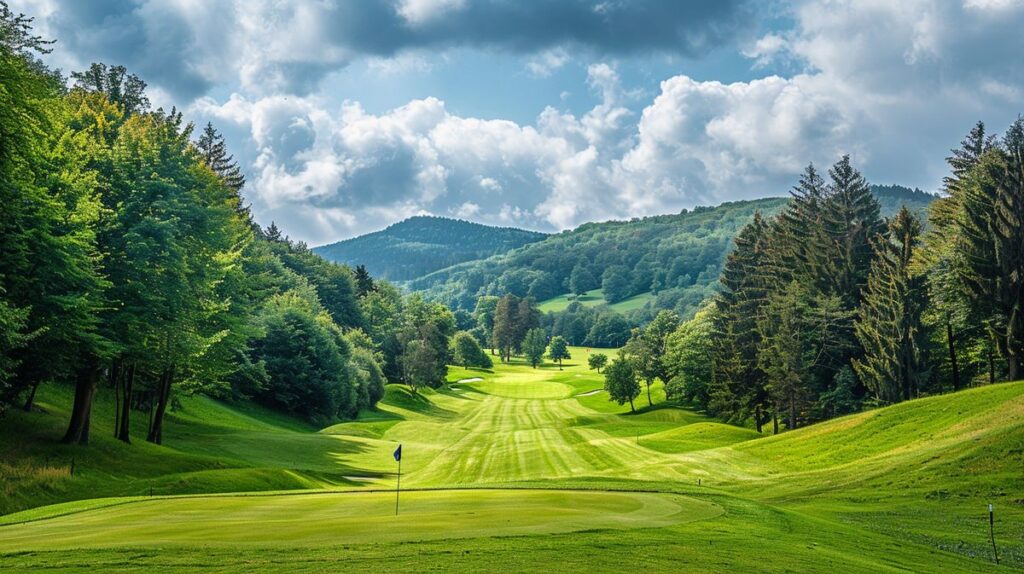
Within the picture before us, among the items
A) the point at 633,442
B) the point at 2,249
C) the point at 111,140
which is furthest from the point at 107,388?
the point at 633,442

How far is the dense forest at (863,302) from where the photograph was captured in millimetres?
50688

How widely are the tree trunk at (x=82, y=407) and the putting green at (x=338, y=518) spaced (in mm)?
14780

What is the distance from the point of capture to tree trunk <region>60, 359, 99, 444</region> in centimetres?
3706

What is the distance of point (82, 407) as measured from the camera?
1470 inches

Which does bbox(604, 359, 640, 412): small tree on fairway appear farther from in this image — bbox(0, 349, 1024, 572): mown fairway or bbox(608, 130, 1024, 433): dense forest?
bbox(0, 349, 1024, 572): mown fairway

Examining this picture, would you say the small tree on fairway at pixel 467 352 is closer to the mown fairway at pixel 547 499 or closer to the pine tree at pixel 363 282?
the pine tree at pixel 363 282

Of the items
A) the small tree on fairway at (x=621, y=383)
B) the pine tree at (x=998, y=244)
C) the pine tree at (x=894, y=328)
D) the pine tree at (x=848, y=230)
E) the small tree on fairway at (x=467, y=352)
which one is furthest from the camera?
the small tree on fairway at (x=467, y=352)

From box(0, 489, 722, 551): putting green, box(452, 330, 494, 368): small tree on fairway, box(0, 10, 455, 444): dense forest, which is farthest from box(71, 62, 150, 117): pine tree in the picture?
box(452, 330, 494, 368): small tree on fairway

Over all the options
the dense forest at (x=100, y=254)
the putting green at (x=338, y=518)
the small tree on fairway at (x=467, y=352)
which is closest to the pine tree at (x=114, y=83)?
the dense forest at (x=100, y=254)

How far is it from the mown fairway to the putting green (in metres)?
0.11

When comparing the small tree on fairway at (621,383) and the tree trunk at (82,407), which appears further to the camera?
the small tree on fairway at (621,383)

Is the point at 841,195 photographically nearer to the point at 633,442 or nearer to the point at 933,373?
the point at 933,373

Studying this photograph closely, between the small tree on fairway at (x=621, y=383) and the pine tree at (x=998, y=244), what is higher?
the pine tree at (x=998, y=244)

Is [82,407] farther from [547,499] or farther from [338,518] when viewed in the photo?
[547,499]
